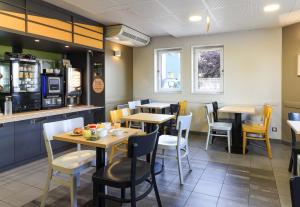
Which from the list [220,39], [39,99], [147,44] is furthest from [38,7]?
[220,39]

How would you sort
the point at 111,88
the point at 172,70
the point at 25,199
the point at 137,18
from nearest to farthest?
1. the point at 25,199
2. the point at 137,18
3. the point at 111,88
4. the point at 172,70

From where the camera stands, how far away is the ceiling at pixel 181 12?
3.35 metres

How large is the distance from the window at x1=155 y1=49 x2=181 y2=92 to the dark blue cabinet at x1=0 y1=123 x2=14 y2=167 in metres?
3.80

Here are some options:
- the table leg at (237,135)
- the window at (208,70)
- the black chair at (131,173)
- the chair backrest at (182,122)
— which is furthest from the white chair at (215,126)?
the black chair at (131,173)

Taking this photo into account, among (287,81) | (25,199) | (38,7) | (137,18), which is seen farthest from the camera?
(287,81)

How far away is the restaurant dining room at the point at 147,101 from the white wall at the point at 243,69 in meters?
0.02

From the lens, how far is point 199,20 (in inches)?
165

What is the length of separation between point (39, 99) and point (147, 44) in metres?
3.29

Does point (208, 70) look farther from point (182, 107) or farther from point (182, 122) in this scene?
point (182, 122)

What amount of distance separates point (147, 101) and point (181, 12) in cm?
254

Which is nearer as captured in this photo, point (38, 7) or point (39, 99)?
point (38, 7)

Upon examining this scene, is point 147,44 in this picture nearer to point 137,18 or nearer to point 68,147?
point 137,18

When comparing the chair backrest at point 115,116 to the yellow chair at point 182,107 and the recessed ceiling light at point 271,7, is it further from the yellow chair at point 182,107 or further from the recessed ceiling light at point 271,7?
the recessed ceiling light at point 271,7

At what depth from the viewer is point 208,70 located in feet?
18.2
